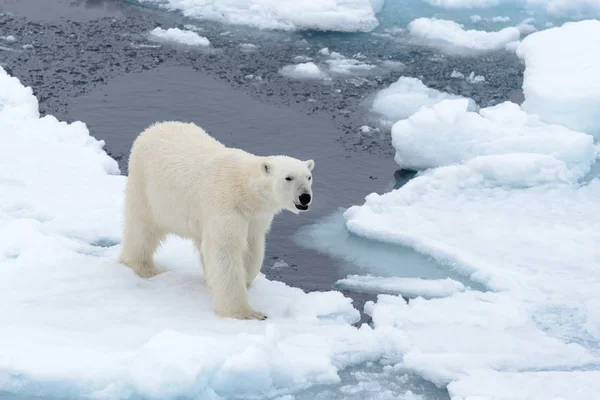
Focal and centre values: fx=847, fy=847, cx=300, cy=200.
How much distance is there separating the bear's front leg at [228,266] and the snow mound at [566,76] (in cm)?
504

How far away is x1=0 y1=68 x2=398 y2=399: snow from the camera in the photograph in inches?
168

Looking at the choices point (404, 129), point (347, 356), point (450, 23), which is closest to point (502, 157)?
point (404, 129)

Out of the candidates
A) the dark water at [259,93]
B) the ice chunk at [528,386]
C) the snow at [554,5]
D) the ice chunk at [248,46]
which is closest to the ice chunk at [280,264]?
the dark water at [259,93]

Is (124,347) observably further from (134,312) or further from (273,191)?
(273,191)

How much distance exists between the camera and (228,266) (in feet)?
17.6

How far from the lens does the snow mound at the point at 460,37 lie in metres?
12.9

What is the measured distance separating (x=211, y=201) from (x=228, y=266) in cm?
43

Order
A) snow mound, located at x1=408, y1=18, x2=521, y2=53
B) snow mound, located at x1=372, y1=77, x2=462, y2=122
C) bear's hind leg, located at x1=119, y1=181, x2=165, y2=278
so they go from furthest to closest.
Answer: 1. snow mound, located at x1=408, y1=18, x2=521, y2=53
2. snow mound, located at x1=372, y1=77, x2=462, y2=122
3. bear's hind leg, located at x1=119, y1=181, x2=165, y2=278

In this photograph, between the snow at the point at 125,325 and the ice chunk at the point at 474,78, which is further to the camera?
the ice chunk at the point at 474,78

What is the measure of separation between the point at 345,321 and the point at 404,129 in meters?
3.82

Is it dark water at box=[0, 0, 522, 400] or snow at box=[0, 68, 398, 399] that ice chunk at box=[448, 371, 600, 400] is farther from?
dark water at box=[0, 0, 522, 400]

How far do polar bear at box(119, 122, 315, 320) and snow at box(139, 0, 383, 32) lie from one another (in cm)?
764

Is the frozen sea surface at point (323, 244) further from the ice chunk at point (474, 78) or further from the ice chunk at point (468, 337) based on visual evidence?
the ice chunk at point (474, 78)

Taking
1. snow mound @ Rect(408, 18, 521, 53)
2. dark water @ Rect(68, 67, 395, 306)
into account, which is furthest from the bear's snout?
snow mound @ Rect(408, 18, 521, 53)
